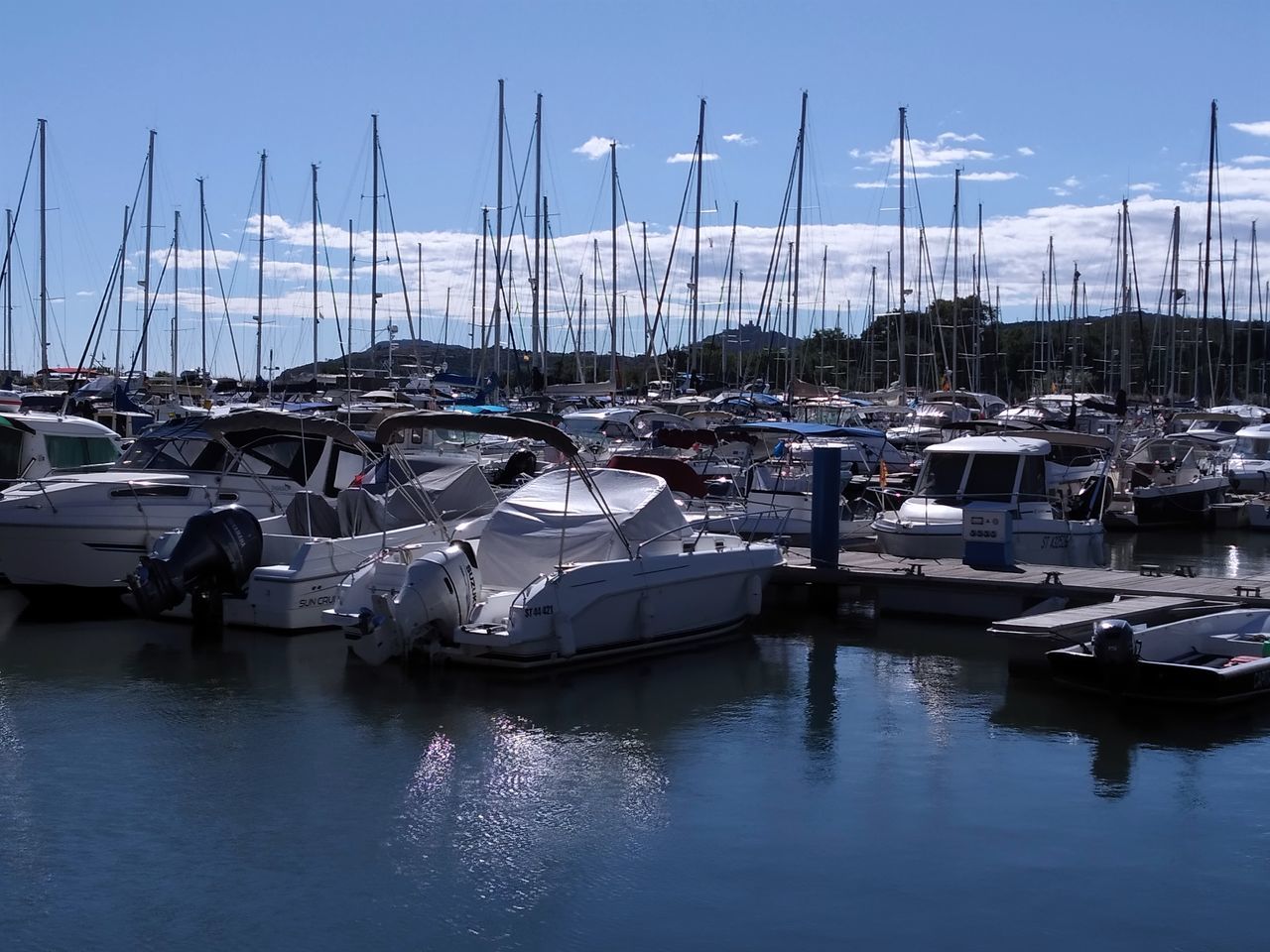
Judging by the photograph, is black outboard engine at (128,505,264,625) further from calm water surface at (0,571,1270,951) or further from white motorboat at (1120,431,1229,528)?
white motorboat at (1120,431,1229,528)

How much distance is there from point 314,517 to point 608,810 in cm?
999

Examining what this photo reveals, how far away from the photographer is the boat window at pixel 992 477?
23.5 m

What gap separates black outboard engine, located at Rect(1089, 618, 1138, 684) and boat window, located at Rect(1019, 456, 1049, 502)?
871cm

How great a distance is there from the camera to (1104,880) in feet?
33.5

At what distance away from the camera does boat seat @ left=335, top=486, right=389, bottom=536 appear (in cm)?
1988

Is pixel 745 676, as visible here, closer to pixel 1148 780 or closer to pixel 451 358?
pixel 1148 780

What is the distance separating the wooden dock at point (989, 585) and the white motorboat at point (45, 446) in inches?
483

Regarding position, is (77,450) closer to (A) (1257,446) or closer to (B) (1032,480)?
(B) (1032,480)

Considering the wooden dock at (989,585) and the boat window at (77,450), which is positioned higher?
the boat window at (77,450)

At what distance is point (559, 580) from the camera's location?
15883 mm

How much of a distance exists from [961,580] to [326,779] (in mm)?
10631

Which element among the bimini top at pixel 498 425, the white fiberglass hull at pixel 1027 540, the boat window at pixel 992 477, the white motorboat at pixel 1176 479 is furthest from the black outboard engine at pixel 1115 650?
the white motorboat at pixel 1176 479

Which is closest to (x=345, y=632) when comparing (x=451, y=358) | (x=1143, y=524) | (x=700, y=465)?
(x=700, y=465)

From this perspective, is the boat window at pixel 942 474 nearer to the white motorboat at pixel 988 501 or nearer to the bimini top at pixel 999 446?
the white motorboat at pixel 988 501
